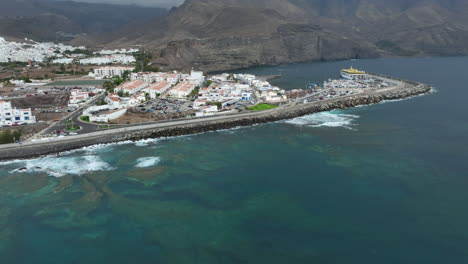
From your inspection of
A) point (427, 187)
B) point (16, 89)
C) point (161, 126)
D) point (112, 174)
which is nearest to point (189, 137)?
point (161, 126)

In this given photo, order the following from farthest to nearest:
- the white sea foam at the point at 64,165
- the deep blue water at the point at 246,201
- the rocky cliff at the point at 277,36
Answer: the rocky cliff at the point at 277,36, the white sea foam at the point at 64,165, the deep blue water at the point at 246,201

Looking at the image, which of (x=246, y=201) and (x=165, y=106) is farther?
(x=165, y=106)

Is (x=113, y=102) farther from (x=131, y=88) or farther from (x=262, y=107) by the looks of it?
(x=262, y=107)

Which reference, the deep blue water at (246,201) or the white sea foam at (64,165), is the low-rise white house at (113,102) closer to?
the deep blue water at (246,201)

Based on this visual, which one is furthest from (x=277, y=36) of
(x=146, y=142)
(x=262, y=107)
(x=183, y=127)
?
Result: (x=146, y=142)

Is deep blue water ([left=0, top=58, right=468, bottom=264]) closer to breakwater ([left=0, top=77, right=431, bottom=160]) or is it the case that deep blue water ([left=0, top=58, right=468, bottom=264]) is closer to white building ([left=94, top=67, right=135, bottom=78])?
breakwater ([left=0, top=77, right=431, bottom=160])

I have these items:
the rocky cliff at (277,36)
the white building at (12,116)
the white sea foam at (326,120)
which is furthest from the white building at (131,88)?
the rocky cliff at (277,36)

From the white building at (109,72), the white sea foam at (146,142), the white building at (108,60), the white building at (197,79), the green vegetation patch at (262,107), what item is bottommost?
the white sea foam at (146,142)
